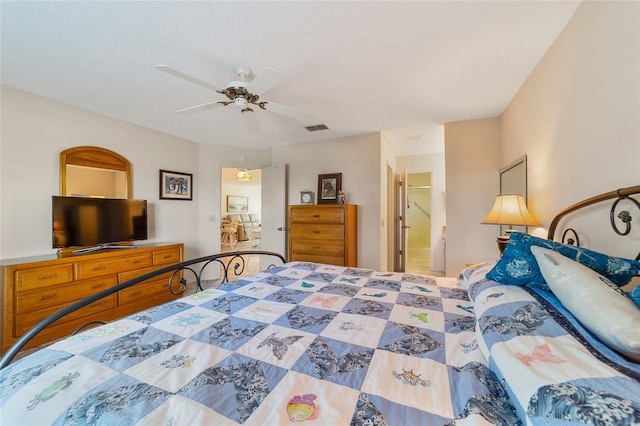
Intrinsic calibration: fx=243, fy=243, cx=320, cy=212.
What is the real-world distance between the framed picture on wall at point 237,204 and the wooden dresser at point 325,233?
6.41m

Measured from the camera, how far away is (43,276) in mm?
2332

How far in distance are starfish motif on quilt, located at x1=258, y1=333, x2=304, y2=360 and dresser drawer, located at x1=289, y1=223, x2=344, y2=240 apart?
97.2 inches

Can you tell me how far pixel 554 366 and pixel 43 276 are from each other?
368 centimetres

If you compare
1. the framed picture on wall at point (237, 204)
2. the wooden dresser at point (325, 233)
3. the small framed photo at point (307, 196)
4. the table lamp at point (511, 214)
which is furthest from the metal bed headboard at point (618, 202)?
the framed picture on wall at point (237, 204)

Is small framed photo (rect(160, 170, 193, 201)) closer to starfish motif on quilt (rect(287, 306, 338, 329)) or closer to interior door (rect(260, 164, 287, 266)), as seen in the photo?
interior door (rect(260, 164, 287, 266))

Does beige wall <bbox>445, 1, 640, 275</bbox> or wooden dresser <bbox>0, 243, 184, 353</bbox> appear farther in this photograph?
wooden dresser <bbox>0, 243, 184, 353</bbox>

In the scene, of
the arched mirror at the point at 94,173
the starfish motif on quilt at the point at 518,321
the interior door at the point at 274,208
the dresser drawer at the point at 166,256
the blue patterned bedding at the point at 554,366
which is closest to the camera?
the blue patterned bedding at the point at 554,366

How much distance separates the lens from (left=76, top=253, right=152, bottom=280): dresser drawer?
102 inches

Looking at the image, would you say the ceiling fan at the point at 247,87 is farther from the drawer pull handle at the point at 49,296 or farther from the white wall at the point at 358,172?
the drawer pull handle at the point at 49,296

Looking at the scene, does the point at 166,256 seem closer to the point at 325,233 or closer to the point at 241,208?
the point at 325,233

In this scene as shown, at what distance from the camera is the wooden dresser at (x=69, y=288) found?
217 cm

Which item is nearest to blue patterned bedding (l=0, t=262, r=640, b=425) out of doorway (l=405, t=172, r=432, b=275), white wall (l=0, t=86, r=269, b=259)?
white wall (l=0, t=86, r=269, b=259)

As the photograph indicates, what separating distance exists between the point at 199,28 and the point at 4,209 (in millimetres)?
2697

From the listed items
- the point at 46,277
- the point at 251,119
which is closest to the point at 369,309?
the point at 251,119
